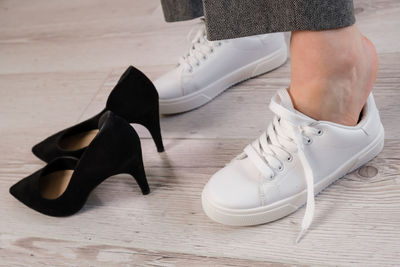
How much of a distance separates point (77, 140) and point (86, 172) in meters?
0.17

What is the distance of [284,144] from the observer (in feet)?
2.37

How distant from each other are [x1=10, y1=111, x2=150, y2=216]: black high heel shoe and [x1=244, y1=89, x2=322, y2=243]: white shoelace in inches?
8.4

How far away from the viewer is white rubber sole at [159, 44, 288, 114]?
1.00 metres

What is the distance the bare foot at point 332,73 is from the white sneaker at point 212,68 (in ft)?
1.10

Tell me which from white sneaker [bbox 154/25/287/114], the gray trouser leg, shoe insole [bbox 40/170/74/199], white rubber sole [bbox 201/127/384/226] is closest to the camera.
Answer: the gray trouser leg

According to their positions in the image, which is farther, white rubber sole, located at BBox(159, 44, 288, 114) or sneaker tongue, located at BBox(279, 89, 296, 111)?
white rubber sole, located at BBox(159, 44, 288, 114)

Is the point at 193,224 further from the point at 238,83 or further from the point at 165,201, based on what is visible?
the point at 238,83

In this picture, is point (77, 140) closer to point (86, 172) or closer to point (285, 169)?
point (86, 172)

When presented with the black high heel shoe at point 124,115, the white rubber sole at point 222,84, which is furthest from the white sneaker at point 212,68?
the black high heel shoe at point 124,115

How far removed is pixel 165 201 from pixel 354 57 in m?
0.42

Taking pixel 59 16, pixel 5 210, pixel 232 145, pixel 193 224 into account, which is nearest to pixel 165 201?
pixel 193 224

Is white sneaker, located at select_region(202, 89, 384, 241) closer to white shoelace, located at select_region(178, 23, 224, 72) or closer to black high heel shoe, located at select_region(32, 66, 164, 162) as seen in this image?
black high heel shoe, located at select_region(32, 66, 164, 162)

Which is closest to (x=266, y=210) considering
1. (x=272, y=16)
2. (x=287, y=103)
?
(x=287, y=103)

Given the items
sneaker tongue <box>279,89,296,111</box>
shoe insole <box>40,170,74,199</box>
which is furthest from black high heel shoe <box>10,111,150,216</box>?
sneaker tongue <box>279,89,296,111</box>
